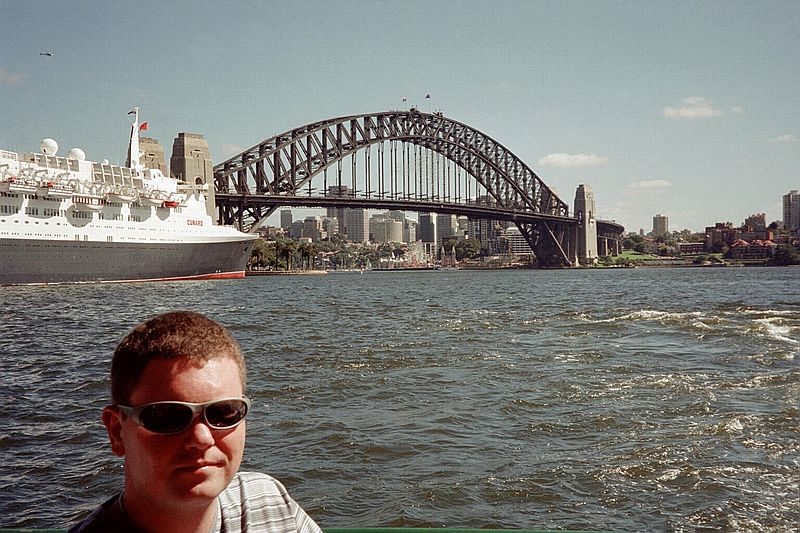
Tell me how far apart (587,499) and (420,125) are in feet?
298

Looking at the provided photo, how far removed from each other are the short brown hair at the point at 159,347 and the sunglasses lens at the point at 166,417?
0.06 metres

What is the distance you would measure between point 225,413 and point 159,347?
157 millimetres

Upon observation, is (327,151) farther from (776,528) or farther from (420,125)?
(776,528)

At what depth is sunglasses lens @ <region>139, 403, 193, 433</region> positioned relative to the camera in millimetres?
1239

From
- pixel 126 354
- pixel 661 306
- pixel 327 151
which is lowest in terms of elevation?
pixel 661 306

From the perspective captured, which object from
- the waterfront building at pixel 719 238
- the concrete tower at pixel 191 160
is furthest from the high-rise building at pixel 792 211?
the concrete tower at pixel 191 160

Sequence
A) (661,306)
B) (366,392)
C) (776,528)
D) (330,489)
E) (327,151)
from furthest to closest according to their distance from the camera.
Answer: (327,151)
(661,306)
(366,392)
(330,489)
(776,528)

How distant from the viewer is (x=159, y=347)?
1.27 m

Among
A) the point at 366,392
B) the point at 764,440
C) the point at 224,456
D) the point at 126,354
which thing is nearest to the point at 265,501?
the point at 224,456

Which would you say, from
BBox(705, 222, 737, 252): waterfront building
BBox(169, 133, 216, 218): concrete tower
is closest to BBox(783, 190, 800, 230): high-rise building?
BBox(705, 222, 737, 252): waterfront building

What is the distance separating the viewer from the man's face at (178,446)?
1250mm

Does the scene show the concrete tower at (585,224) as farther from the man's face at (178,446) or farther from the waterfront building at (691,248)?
the man's face at (178,446)

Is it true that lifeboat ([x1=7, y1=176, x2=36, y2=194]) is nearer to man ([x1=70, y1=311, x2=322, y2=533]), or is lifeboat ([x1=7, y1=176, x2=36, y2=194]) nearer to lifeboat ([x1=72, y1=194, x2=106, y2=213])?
lifeboat ([x1=72, y1=194, x2=106, y2=213])

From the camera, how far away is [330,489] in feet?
17.4
